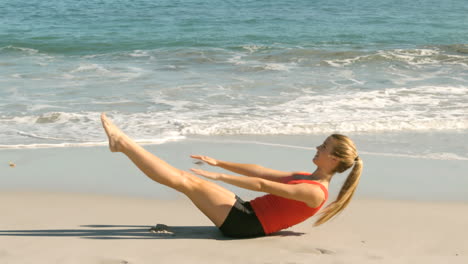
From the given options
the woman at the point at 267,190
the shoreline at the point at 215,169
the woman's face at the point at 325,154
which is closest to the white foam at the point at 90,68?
the shoreline at the point at 215,169

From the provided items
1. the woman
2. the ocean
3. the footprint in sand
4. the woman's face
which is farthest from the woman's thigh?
the ocean

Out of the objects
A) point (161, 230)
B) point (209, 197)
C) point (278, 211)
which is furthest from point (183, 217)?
point (278, 211)

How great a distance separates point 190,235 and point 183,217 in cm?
54

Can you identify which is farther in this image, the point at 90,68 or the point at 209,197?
the point at 90,68

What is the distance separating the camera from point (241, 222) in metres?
4.55

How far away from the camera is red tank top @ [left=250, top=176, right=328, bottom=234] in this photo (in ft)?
14.9

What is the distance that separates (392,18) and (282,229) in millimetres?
21108

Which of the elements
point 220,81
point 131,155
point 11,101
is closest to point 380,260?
point 131,155

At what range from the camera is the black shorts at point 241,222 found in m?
4.55

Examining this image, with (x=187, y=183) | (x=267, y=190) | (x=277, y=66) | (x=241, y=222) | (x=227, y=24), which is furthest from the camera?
(x=227, y=24)

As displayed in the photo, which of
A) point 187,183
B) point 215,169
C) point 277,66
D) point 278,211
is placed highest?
point 277,66

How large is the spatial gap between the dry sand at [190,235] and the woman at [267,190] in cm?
14

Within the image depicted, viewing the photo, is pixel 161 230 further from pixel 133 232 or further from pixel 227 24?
pixel 227 24

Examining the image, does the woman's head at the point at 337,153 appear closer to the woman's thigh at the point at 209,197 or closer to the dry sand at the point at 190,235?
the dry sand at the point at 190,235
